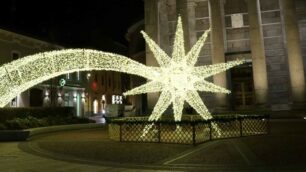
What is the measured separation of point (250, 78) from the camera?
1444 inches

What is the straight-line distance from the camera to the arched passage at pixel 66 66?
19.9 metres

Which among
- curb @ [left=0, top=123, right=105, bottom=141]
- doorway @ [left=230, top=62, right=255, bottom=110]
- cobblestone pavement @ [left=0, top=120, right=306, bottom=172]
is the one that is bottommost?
cobblestone pavement @ [left=0, top=120, right=306, bottom=172]

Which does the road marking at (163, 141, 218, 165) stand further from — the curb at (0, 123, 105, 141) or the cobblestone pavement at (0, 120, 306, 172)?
the curb at (0, 123, 105, 141)

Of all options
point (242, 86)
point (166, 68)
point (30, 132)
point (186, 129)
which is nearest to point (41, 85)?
point (30, 132)

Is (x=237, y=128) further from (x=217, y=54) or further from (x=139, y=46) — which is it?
(x=139, y=46)

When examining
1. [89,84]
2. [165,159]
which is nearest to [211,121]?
[165,159]

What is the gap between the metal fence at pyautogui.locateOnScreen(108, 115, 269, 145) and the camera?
56.4ft

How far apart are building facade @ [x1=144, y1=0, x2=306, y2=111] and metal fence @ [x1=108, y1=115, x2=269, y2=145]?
12172 mm

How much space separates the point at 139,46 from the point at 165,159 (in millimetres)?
55209

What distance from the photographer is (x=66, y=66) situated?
22.0 metres

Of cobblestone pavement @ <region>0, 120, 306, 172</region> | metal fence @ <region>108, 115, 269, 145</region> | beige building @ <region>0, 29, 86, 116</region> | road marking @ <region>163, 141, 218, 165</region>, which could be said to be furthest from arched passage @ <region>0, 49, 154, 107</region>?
beige building @ <region>0, 29, 86, 116</region>

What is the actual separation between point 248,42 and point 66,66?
22.3 metres

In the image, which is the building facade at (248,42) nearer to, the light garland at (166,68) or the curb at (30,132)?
the curb at (30,132)

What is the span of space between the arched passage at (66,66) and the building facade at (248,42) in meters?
13.6
